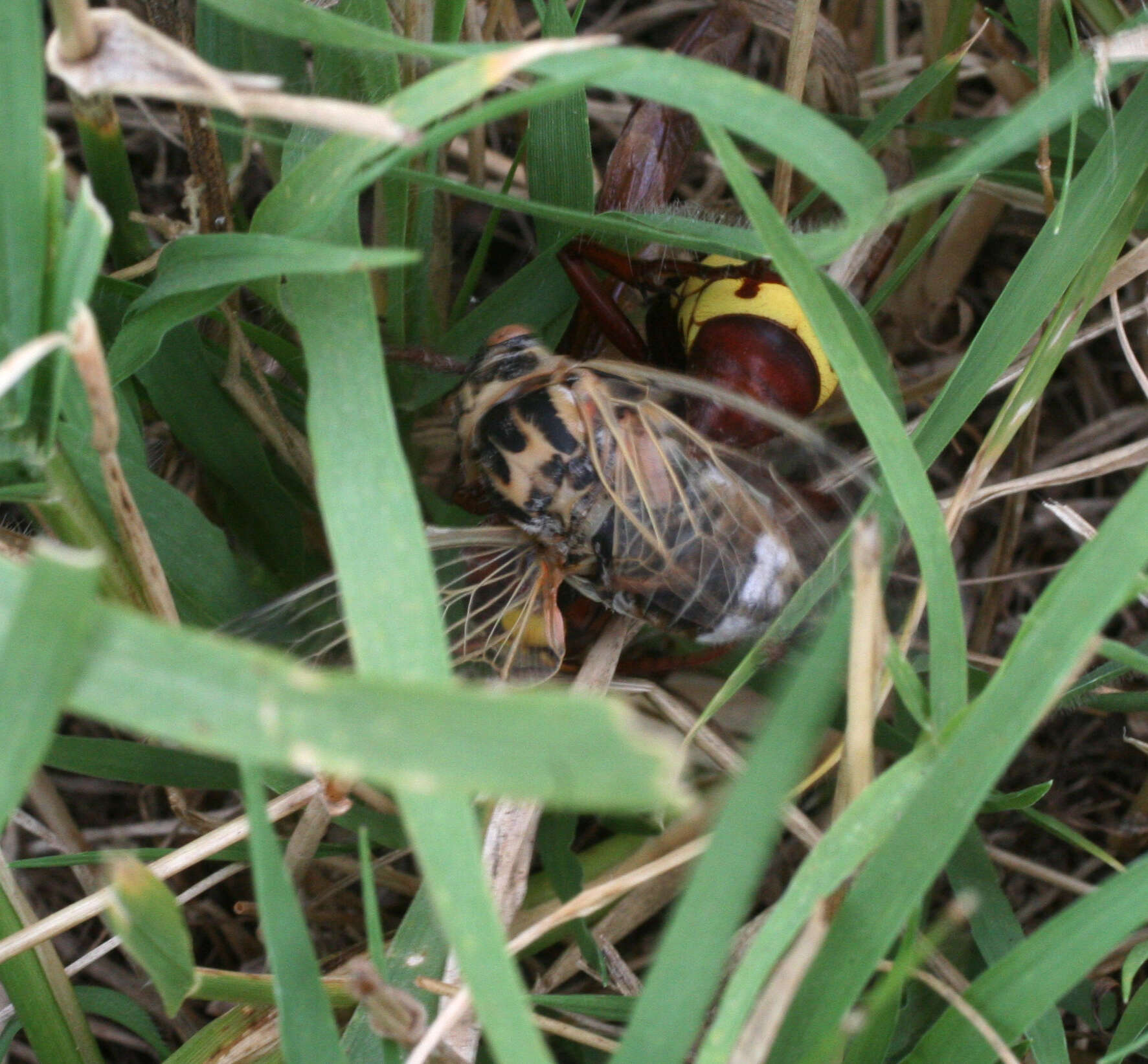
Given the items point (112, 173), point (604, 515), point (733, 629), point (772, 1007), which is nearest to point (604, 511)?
point (604, 515)

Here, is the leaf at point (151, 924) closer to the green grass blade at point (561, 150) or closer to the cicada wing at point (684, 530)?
the cicada wing at point (684, 530)

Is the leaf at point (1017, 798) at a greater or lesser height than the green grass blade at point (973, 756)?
lesser

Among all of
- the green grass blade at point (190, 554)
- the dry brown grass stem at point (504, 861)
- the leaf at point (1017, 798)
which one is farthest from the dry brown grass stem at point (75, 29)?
the leaf at point (1017, 798)

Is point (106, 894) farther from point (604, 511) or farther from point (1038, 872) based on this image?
point (1038, 872)

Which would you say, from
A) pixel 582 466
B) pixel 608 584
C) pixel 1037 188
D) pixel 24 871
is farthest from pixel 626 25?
pixel 24 871

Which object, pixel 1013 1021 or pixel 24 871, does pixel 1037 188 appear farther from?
pixel 24 871
